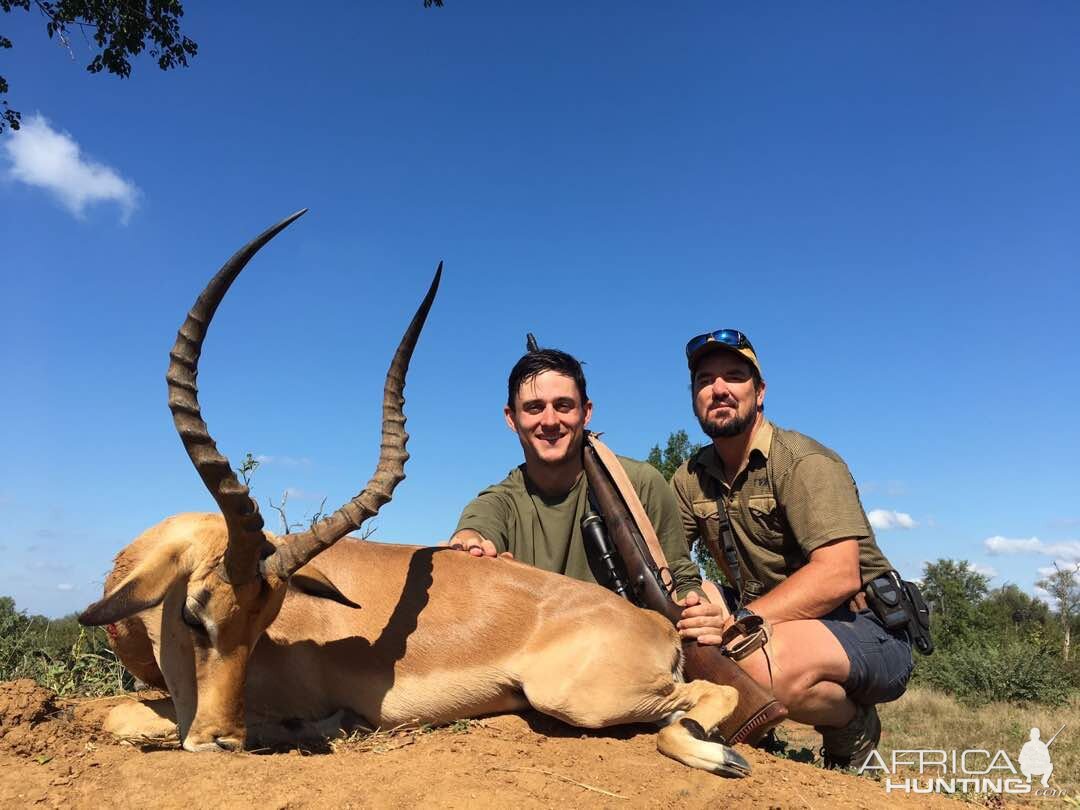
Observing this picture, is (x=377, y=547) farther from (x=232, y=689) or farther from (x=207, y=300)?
(x=207, y=300)

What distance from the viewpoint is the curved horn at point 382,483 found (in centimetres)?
402

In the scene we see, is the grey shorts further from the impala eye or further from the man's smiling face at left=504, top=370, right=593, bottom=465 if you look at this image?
the impala eye

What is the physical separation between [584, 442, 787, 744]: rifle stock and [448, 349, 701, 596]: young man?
9.0 inches

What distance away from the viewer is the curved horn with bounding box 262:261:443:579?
402 cm

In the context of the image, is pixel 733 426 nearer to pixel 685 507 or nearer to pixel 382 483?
pixel 685 507

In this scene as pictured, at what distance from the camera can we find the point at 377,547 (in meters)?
5.03

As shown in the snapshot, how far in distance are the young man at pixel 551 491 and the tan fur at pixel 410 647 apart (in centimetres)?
98

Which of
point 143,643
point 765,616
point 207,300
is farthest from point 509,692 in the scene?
point 207,300

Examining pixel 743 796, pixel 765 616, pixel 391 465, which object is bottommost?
pixel 743 796

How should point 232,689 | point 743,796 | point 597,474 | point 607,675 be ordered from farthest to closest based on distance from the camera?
point 597,474, point 607,675, point 232,689, point 743,796

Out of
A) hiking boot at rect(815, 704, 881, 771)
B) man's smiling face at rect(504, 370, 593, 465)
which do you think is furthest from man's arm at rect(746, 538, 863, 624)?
man's smiling face at rect(504, 370, 593, 465)

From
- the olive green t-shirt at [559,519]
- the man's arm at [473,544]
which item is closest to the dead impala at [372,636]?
the man's arm at [473,544]

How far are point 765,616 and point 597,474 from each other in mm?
1405

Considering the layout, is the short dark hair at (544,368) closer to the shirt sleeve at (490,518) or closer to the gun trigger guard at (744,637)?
the shirt sleeve at (490,518)
